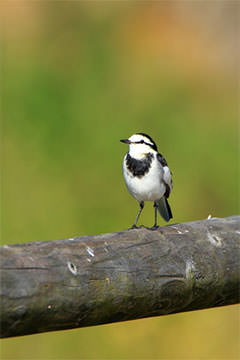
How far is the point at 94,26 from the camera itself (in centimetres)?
603

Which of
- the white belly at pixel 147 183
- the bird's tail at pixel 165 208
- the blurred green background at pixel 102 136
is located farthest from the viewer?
the blurred green background at pixel 102 136

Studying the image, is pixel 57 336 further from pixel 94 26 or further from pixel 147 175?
pixel 94 26

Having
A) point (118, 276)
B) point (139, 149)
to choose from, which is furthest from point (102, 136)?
point (118, 276)

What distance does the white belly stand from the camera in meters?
3.92

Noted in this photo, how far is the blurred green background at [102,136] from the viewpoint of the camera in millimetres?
4922

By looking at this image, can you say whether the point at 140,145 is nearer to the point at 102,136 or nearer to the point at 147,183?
the point at 147,183

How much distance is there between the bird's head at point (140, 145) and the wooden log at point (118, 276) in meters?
0.91

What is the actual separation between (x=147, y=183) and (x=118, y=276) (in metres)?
1.44

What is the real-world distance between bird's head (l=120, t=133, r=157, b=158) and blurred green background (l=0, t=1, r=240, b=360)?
111cm

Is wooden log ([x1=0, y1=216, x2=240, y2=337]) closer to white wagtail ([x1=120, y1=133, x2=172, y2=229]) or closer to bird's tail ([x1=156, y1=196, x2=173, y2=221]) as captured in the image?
white wagtail ([x1=120, y1=133, x2=172, y2=229])

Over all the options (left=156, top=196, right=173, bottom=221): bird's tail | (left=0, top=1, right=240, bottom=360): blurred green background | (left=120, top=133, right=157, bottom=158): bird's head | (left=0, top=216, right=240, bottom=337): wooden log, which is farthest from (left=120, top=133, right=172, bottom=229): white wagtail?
(left=0, top=1, right=240, bottom=360): blurred green background

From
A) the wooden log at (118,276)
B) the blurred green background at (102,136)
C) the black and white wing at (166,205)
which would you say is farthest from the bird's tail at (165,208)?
the wooden log at (118,276)

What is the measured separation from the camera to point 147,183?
154 inches

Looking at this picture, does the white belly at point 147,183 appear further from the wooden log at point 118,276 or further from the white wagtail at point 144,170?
the wooden log at point 118,276
